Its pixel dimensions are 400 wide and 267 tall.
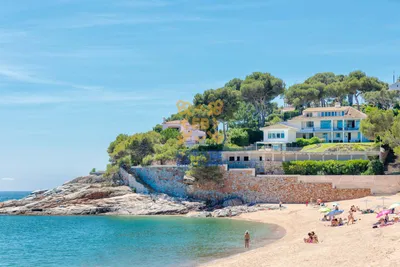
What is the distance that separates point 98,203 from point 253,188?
61.5 ft

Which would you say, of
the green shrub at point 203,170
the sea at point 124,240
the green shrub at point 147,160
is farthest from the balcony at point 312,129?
the sea at point 124,240

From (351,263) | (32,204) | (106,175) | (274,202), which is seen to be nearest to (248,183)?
(274,202)

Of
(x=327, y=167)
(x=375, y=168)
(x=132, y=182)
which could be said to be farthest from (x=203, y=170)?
(x=375, y=168)

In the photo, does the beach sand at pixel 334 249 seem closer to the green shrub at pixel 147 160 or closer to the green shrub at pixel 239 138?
the green shrub at pixel 147 160

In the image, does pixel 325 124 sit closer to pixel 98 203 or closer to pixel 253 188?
pixel 253 188

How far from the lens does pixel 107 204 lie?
2448 inches

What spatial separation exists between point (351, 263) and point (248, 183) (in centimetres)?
3659

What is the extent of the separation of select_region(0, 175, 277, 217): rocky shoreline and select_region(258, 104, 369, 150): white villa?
57.2 feet

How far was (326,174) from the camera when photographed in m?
57.7

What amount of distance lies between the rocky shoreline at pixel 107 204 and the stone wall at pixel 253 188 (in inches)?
64.8

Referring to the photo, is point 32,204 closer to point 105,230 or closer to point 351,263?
point 105,230

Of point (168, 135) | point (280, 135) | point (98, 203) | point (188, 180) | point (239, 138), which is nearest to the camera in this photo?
point (188, 180)

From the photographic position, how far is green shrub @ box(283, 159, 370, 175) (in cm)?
5703

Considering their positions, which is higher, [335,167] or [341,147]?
[341,147]
